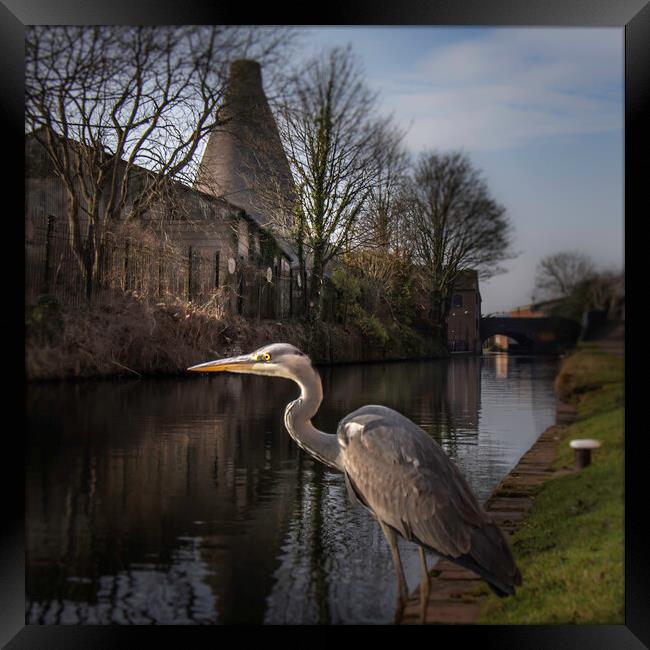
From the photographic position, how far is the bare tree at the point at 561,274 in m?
4.01

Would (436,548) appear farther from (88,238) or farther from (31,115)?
(31,115)

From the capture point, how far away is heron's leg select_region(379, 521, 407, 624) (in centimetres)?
333

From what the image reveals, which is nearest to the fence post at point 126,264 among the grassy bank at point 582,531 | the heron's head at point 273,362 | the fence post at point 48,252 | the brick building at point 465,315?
the fence post at point 48,252

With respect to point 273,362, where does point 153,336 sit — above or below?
above

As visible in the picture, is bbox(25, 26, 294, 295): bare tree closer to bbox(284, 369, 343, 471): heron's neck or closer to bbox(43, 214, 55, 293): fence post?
bbox(43, 214, 55, 293): fence post

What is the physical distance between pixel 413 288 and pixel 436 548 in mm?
1610

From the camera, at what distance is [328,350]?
166 inches

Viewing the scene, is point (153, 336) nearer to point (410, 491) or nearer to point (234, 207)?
point (234, 207)

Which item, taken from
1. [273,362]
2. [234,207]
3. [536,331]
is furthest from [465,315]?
[234,207]

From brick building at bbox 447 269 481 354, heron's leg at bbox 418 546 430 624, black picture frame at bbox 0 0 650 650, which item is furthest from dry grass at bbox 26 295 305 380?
heron's leg at bbox 418 546 430 624

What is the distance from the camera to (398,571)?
338cm

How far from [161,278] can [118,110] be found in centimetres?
96

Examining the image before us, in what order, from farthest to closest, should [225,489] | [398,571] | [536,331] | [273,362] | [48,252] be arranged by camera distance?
1. [536,331]
2. [48,252]
3. [225,489]
4. [273,362]
5. [398,571]
